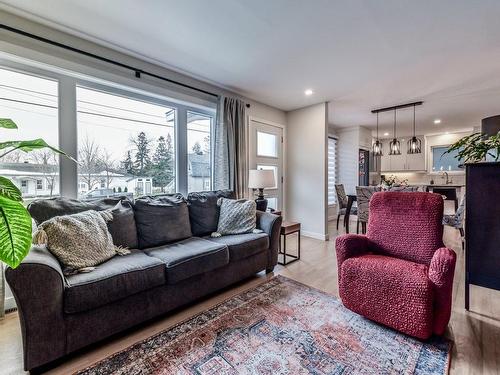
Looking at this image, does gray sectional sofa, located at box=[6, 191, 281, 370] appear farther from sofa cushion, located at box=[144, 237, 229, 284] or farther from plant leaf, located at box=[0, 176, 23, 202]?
plant leaf, located at box=[0, 176, 23, 202]

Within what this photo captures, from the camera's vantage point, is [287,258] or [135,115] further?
[287,258]

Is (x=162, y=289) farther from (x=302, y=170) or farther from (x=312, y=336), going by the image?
(x=302, y=170)

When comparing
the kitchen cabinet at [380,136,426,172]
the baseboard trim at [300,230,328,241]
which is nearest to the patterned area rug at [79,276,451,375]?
the baseboard trim at [300,230,328,241]

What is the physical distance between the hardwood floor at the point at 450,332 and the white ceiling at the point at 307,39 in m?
2.44

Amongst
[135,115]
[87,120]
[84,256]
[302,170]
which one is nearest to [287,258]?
[302,170]

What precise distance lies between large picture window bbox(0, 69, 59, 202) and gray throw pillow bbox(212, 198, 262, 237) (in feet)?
5.41

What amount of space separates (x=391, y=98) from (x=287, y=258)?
10.7ft

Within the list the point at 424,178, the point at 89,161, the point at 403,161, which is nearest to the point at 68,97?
the point at 89,161

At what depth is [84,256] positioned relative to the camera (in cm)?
176

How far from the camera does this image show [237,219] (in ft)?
9.28

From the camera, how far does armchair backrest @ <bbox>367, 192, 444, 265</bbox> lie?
6.39 ft

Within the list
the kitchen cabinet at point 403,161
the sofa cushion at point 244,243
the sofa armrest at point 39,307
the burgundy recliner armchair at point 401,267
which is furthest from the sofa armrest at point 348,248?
the kitchen cabinet at point 403,161

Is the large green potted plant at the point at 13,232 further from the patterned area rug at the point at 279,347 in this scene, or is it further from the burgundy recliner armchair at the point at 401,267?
the burgundy recliner armchair at the point at 401,267

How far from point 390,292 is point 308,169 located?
9.90 feet
